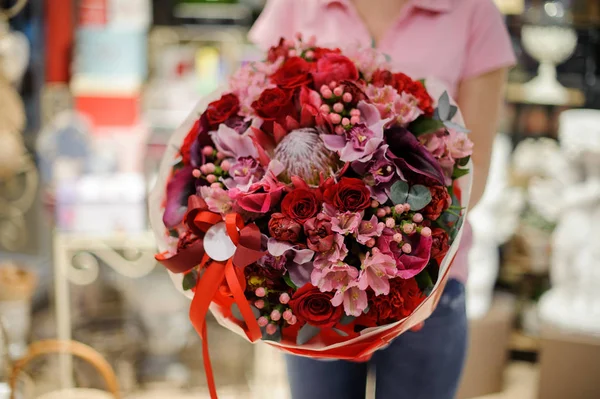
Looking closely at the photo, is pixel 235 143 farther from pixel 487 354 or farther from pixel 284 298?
pixel 487 354

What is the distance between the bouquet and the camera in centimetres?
101

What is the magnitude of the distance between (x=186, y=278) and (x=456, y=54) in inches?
28.0

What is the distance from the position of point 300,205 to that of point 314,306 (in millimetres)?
154

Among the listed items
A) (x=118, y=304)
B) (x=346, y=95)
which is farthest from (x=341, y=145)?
(x=118, y=304)

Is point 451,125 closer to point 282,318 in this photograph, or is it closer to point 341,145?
point 341,145

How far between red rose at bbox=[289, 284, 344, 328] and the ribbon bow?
0.23 ft

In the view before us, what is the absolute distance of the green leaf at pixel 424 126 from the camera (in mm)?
1130

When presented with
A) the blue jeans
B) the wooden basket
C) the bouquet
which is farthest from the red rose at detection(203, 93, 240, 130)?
the wooden basket

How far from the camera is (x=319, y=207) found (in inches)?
40.2

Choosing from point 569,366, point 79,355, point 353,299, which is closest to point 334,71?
point 353,299

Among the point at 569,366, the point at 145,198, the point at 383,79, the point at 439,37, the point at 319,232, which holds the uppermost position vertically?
the point at 439,37

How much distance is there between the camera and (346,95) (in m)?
1.10

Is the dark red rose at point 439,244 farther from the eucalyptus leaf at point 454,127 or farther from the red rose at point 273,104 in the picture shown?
the red rose at point 273,104

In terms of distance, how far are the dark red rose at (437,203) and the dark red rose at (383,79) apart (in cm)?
22
